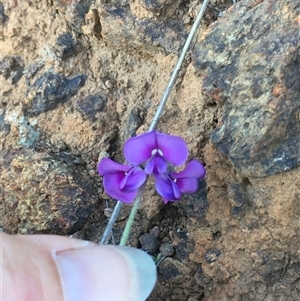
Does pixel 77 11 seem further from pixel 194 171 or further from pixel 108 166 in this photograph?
pixel 194 171

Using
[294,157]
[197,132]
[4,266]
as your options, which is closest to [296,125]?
[294,157]

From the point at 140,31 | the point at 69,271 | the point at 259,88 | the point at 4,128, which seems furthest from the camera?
the point at 4,128

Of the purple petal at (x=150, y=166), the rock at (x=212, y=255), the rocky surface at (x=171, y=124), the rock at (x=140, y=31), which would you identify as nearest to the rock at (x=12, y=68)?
the rocky surface at (x=171, y=124)

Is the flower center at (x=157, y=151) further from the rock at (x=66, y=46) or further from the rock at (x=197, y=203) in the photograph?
the rock at (x=66, y=46)

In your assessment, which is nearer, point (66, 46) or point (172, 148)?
point (172, 148)

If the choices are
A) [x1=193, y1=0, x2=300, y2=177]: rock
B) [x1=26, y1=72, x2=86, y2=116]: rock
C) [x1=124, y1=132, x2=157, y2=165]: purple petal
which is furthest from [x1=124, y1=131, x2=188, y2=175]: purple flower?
[x1=26, y1=72, x2=86, y2=116]: rock

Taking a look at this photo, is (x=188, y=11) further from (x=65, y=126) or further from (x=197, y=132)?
(x=65, y=126)

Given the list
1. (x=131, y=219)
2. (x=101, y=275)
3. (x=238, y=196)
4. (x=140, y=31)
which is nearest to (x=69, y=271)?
(x=101, y=275)
